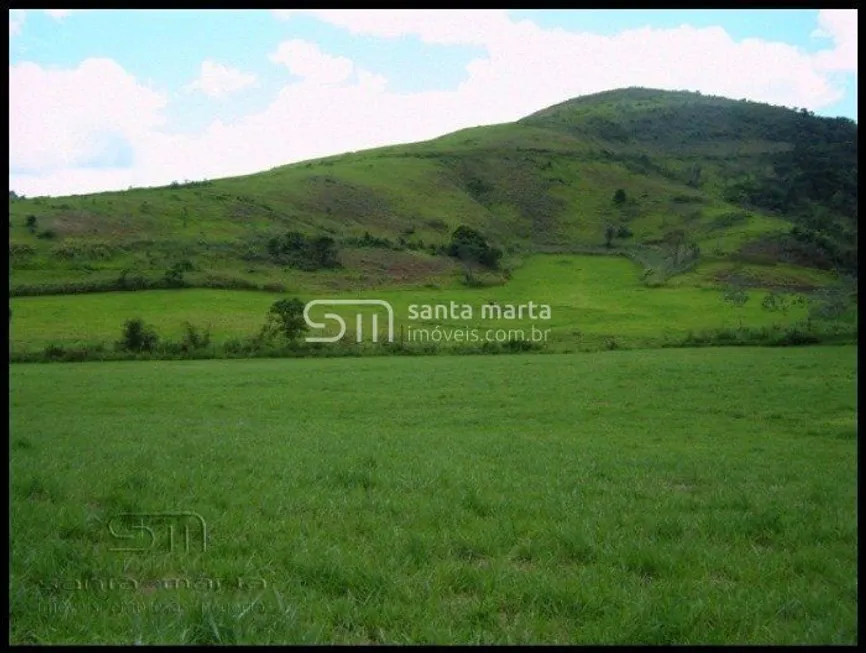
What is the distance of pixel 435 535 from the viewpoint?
7.70 m

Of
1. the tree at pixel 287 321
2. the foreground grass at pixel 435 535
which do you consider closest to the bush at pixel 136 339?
the tree at pixel 287 321

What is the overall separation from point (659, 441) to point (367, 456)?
8803 millimetres

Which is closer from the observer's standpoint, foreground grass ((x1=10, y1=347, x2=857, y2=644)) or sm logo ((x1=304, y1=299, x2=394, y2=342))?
foreground grass ((x1=10, y1=347, x2=857, y2=644))

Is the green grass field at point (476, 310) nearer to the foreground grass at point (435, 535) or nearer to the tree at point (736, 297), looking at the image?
the tree at point (736, 297)

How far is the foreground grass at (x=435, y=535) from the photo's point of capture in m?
5.60

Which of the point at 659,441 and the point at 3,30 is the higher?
the point at 3,30

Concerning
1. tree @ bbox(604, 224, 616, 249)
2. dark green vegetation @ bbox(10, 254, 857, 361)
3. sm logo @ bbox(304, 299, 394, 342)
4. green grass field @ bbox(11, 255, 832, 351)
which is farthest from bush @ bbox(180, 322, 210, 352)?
tree @ bbox(604, 224, 616, 249)

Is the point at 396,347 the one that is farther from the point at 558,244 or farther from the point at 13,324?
the point at 558,244

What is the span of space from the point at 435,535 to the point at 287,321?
125 ft

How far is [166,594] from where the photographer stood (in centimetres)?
588

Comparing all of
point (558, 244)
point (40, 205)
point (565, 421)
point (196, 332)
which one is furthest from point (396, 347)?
point (558, 244)

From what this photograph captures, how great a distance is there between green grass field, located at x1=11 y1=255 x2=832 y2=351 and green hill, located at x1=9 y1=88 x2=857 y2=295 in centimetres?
388

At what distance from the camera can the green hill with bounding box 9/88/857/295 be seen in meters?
74.9

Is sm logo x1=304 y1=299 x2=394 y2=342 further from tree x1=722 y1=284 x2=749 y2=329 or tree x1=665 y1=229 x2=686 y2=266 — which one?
tree x1=665 y1=229 x2=686 y2=266
